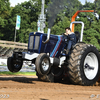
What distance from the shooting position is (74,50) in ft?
22.5

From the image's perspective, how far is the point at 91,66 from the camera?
24.5 feet

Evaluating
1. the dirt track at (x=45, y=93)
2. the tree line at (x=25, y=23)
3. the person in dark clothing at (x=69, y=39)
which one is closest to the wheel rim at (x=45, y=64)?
the dirt track at (x=45, y=93)

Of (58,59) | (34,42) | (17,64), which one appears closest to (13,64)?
(17,64)

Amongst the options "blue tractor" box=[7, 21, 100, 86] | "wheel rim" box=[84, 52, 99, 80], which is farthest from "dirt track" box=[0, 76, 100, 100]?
"wheel rim" box=[84, 52, 99, 80]

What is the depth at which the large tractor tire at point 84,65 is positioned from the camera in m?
6.71

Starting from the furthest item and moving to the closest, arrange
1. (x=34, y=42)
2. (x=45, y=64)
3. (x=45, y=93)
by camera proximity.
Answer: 1. (x=34, y=42)
2. (x=45, y=64)
3. (x=45, y=93)

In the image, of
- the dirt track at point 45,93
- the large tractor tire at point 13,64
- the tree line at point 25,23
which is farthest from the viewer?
the tree line at point 25,23

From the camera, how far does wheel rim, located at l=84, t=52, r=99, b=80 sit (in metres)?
7.31

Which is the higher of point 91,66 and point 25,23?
point 25,23

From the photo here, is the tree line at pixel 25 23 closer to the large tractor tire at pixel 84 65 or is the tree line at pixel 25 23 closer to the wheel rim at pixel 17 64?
the large tractor tire at pixel 84 65

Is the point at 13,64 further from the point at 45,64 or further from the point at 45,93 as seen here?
the point at 45,93

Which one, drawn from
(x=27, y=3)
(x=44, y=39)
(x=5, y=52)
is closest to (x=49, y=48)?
(x=44, y=39)

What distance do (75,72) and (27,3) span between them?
41338mm

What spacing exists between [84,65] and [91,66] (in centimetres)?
39
